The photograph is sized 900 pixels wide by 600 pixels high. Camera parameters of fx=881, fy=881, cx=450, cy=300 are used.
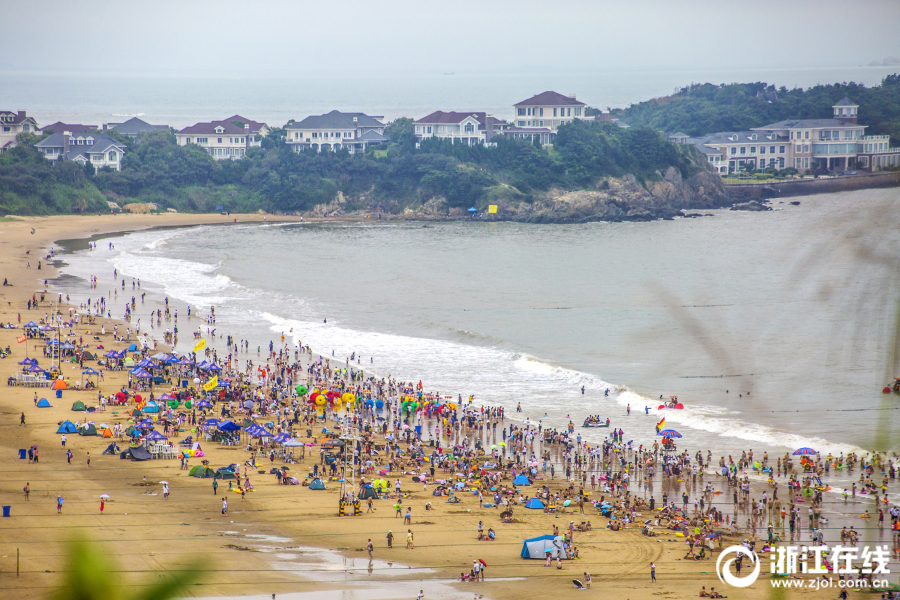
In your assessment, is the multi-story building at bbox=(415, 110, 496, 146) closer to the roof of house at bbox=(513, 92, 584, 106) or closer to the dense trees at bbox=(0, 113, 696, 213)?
the dense trees at bbox=(0, 113, 696, 213)

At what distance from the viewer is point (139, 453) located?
102ft

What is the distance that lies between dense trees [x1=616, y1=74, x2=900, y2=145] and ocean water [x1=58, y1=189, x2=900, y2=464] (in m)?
46.4

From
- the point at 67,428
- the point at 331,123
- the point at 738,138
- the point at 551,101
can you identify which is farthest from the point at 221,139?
the point at 67,428

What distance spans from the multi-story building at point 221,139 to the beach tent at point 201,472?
109 m

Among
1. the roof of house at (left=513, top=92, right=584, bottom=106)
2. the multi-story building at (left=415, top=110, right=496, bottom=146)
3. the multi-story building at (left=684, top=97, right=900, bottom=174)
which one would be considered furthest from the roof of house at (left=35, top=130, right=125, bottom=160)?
the multi-story building at (left=684, top=97, right=900, bottom=174)

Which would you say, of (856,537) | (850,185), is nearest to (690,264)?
(856,537)

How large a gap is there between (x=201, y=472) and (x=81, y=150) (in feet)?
343

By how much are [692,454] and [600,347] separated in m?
18.2

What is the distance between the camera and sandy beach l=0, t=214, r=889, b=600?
21.4 meters

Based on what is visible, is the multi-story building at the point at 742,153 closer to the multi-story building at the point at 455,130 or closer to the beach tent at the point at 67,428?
the multi-story building at the point at 455,130

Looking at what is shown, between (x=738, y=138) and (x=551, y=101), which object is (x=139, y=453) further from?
(x=738, y=138)

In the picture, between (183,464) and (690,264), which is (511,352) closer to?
(183,464)

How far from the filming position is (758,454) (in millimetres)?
32719

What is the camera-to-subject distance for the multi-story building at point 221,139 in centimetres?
13412
